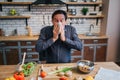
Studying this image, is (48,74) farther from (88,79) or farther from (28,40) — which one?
(28,40)

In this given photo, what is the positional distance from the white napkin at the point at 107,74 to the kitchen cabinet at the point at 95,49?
1945mm

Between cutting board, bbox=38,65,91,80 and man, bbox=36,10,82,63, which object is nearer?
cutting board, bbox=38,65,91,80

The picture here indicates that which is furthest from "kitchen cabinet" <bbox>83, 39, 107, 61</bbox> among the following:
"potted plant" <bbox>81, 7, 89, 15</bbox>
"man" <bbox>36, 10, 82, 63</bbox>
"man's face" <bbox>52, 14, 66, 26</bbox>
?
"man's face" <bbox>52, 14, 66, 26</bbox>

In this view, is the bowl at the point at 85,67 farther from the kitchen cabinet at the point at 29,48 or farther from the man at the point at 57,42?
the kitchen cabinet at the point at 29,48

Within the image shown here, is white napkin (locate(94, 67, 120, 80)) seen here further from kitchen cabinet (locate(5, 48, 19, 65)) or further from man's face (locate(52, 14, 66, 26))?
kitchen cabinet (locate(5, 48, 19, 65))

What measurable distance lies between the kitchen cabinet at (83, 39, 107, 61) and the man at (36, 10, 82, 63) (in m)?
1.55

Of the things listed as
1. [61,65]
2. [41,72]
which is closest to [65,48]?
[61,65]

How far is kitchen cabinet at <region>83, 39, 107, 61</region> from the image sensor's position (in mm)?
3621

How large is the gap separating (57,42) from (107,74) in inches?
30.4

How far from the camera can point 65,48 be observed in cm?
207

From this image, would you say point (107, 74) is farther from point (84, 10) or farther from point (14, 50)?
point (84, 10)

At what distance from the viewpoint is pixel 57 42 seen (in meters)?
2.05

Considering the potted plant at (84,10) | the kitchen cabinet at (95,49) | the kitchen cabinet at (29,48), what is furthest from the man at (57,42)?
the potted plant at (84,10)

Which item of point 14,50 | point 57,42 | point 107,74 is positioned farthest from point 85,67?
point 14,50
